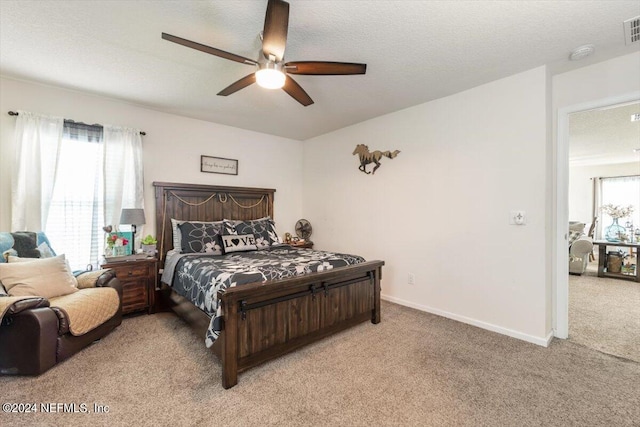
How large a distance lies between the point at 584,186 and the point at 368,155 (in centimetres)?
711

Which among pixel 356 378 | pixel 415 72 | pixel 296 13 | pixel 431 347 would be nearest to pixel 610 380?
pixel 431 347

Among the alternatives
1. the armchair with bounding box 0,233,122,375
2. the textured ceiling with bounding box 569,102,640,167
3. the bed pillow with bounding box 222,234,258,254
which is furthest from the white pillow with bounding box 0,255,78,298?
the textured ceiling with bounding box 569,102,640,167

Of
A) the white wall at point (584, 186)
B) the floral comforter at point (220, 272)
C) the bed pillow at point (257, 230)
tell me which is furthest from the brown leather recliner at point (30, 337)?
the white wall at point (584, 186)

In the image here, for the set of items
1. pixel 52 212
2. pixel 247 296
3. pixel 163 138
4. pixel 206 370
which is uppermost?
pixel 163 138

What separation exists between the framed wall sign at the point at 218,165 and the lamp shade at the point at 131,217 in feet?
3.81

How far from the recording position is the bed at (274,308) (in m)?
2.04

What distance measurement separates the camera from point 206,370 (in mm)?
2209

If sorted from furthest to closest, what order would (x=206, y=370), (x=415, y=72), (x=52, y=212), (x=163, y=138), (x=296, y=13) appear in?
(x=163, y=138), (x=52, y=212), (x=415, y=72), (x=206, y=370), (x=296, y=13)

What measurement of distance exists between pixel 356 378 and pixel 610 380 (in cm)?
186

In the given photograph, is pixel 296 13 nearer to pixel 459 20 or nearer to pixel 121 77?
pixel 459 20

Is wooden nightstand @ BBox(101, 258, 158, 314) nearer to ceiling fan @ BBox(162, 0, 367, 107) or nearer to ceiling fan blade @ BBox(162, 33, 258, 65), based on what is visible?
ceiling fan @ BBox(162, 0, 367, 107)

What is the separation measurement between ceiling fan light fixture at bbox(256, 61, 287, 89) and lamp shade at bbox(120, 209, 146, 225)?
7.89 ft

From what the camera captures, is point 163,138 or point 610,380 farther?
point 163,138

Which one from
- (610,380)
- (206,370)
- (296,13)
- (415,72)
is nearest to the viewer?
(296,13)
